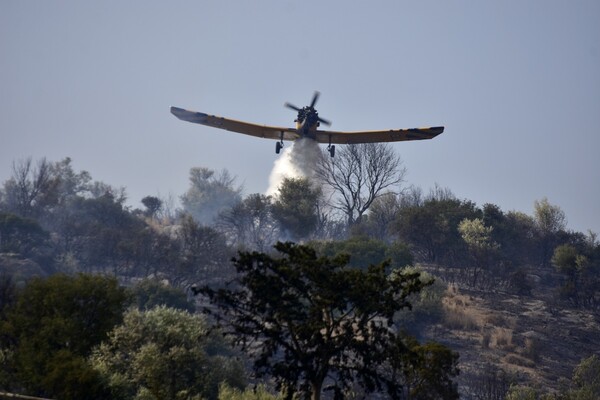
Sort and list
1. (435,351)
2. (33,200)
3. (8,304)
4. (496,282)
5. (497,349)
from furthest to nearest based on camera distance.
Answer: (33,200) < (496,282) < (497,349) < (8,304) < (435,351)

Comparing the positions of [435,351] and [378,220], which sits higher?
[378,220]

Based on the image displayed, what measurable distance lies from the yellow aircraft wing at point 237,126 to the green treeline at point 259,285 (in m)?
10.0

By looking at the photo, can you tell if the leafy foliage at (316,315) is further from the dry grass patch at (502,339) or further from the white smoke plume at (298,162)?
the white smoke plume at (298,162)

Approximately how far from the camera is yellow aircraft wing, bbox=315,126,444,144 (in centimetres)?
5725

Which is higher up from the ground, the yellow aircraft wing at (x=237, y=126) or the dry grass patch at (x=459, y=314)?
the yellow aircraft wing at (x=237, y=126)

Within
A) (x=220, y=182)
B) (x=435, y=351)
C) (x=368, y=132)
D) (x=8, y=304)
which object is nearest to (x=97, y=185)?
(x=220, y=182)

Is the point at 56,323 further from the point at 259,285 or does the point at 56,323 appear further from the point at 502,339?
the point at 502,339

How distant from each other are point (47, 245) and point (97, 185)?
202ft

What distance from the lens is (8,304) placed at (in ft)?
130

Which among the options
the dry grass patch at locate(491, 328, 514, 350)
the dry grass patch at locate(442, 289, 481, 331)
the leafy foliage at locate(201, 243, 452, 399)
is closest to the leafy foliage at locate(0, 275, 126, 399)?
the leafy foliage at locate(201, 243, 452, 399)

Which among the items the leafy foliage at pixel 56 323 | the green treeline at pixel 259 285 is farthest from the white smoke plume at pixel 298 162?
the leafy foliage at pixel 56 323

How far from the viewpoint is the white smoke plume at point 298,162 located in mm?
69812

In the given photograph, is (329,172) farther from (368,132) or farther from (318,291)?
(318,291)

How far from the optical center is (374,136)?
5938 cm
